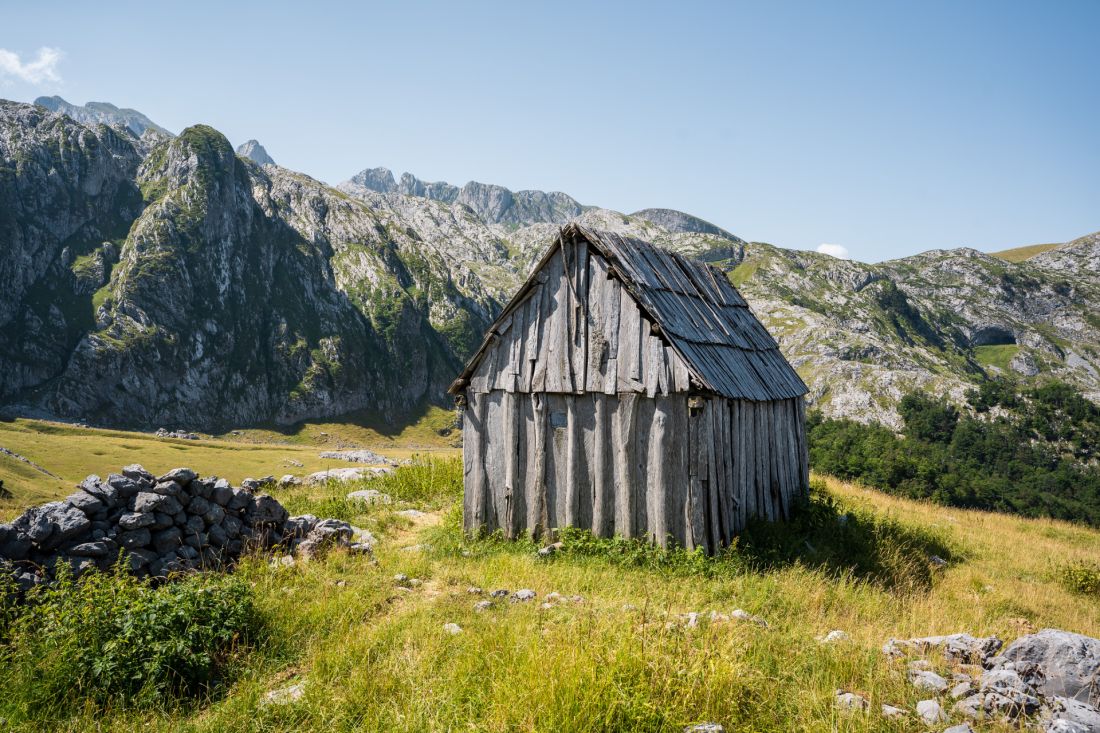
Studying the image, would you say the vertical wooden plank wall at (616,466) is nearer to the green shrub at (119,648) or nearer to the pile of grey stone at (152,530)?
the pile of grey stone at (152,530)

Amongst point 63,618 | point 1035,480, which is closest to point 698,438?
point 63,618

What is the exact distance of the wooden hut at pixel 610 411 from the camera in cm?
1178

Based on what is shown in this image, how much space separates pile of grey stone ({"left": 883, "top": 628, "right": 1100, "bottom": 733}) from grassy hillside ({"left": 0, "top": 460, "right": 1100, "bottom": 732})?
35cm

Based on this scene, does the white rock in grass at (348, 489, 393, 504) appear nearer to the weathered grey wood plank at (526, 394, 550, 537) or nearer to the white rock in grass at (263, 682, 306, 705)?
the weathered grey wood plank at (526, 394, 550, 537)

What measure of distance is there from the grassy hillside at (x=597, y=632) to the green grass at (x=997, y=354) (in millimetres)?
200931

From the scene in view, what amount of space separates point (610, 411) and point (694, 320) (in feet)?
11.5

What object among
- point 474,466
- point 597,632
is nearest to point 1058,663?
point 597,632

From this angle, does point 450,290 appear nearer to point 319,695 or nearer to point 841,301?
point 841,301

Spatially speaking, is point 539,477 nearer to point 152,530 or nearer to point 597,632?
point 597,632

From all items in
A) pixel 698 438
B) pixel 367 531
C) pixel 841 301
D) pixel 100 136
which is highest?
pixel 100 136

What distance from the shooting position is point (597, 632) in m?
6.55

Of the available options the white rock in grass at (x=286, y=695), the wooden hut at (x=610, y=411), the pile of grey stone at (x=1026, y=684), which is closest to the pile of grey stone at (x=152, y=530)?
the white rock in grass at (x=286, y=695)

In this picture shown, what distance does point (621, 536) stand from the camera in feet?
39.5

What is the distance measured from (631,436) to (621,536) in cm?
204
